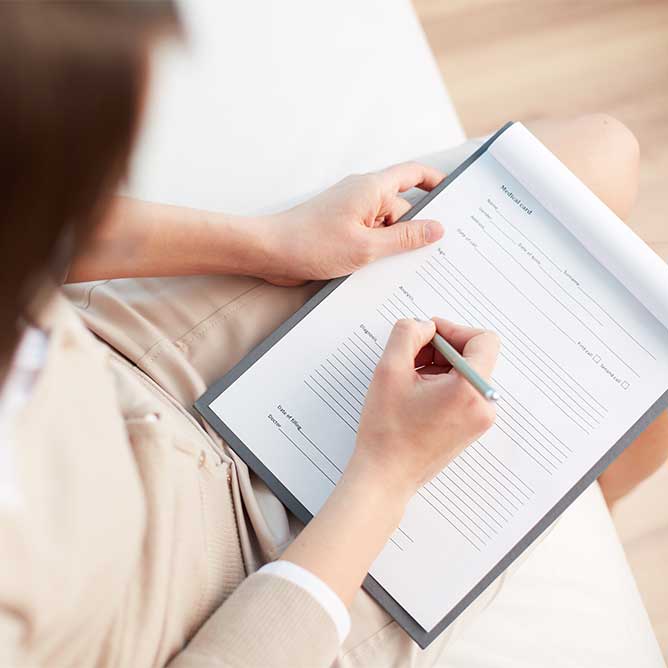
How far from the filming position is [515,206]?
67cm

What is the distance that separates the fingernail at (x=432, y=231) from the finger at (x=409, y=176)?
0.05 metres

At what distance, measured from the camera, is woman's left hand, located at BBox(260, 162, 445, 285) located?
65cm

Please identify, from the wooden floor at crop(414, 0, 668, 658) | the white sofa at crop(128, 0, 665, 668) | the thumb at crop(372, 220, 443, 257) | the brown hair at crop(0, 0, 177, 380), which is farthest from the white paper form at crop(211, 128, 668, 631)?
the wooden floor at crop(414, 0, 668, 658)

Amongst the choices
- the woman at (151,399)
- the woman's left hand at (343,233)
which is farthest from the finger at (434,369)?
the woman's left hand at (343,233)

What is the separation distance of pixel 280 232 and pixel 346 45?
0.34 meters

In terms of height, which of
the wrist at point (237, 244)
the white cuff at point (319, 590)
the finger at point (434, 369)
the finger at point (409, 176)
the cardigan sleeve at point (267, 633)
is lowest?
the cardigan sleeve at point (267, 633)

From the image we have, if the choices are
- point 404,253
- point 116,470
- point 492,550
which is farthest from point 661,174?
point 116,470

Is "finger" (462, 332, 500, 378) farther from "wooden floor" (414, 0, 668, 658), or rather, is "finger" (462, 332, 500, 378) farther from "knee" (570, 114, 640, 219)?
"wooden floor" (414, 0, 668, 658)

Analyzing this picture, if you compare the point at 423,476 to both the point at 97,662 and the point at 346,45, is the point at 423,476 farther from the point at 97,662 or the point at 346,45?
the point at 346,45

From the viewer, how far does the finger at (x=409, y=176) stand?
0.67 meters

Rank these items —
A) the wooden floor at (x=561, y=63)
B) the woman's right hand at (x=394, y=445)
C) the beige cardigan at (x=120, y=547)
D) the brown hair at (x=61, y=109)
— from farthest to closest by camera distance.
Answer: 1. the wooden floor at (x=561, y=63)
2. the woman's right hand at (x=394, y=445)
3. the beige cardigan at (x=120, y=547)
4. the brown hair at (x=61, y=109)

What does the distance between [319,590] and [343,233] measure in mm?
287

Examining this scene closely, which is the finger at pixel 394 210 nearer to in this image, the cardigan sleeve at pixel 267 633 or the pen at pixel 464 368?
the pen at pixel 464 368

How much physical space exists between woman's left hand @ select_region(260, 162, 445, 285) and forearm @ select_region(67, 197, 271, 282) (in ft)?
0.05
